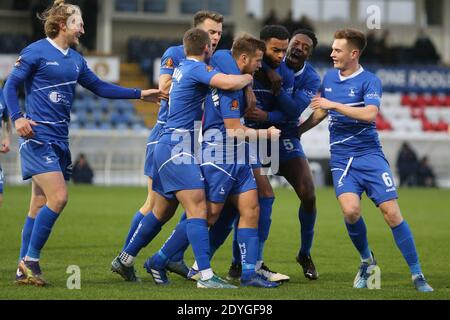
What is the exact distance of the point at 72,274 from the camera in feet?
33.4

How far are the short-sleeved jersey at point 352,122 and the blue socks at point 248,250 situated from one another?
3.82 feet

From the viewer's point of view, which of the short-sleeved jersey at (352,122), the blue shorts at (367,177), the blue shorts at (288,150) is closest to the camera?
the blue shorts at (367,177)

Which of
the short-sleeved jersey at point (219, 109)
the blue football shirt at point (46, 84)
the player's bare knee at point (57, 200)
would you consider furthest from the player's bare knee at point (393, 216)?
the blue football shirt at point (46, 84)

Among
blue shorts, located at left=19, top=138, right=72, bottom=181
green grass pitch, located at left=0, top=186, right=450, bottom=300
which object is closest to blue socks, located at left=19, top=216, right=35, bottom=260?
green grass pitch, located at left=0, top=186, right=450, bottom=300

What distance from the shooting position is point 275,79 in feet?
32.4

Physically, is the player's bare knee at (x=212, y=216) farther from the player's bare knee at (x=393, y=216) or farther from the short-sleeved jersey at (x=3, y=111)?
the short-sleeved jersey at (x=3, y=111)

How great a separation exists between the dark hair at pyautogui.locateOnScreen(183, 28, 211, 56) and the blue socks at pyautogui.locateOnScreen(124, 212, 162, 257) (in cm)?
154

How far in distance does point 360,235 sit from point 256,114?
149 cm

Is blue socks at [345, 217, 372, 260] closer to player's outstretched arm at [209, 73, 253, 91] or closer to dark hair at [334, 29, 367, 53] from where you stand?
dark hair at [334, 29, 367, 53]

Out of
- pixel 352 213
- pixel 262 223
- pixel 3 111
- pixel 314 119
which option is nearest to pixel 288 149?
pixel 314 119

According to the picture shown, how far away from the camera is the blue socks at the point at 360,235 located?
9.91 meters

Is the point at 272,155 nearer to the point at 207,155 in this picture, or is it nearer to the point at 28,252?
the point at 207,155

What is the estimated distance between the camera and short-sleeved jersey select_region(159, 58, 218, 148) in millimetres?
9109
